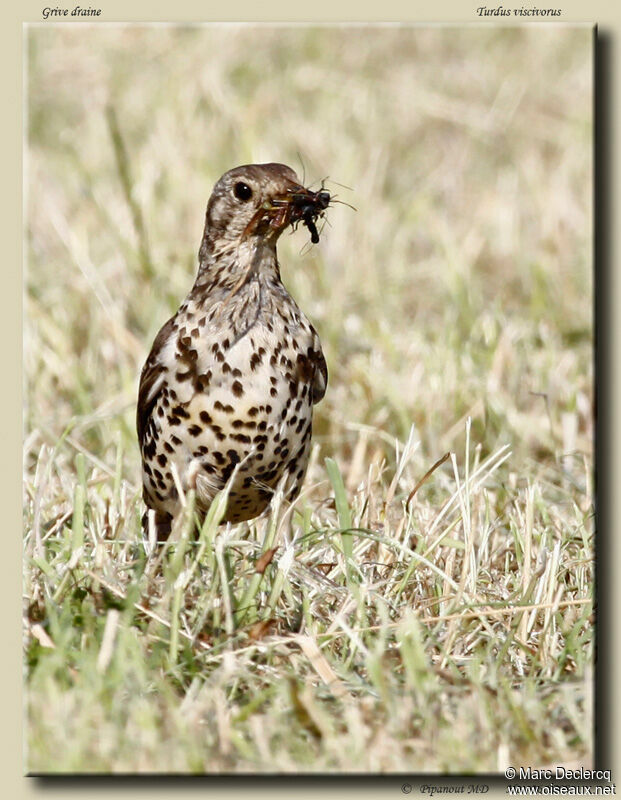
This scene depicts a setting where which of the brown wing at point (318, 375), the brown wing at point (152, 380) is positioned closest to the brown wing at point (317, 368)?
the brown wing at point (318, 375)

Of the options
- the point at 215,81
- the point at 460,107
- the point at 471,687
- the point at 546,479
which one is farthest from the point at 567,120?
the point at 471,687

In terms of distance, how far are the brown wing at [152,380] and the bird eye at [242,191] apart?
0.44 meters

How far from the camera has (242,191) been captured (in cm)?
396

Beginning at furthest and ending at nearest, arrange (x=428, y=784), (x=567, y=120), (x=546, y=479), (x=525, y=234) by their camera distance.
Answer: (x=567, y=120)
(x=525, y=234)
(x=546, y=479)
(x=428, y=784)

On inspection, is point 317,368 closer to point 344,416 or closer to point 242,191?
point 242,191

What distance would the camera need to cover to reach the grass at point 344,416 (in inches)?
134

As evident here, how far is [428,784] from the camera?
10.8 feet

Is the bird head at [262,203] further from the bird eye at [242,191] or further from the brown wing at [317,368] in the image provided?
the brown wing at [317,368]

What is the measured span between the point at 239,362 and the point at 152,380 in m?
0.30

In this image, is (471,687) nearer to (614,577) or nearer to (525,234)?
(614,577)

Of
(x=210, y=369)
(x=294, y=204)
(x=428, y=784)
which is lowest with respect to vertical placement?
(x=428, y=784)

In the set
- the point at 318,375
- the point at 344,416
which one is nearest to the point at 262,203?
the point at 318,375

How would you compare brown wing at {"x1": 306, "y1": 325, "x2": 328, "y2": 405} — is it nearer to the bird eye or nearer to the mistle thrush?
the mistle thrush

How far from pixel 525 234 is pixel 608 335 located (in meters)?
3.16
